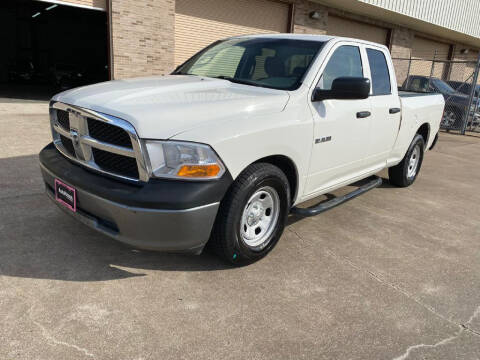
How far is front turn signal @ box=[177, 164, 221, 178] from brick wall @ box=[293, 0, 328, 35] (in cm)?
1265

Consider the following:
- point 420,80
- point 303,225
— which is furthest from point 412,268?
point 420,80

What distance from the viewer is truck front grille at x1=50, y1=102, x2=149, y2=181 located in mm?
2496

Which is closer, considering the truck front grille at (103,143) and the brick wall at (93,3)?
the truck front grille at (103,143)

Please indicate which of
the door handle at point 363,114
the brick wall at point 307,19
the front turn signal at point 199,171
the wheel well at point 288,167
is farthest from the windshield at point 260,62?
the brick wall at point 307,19

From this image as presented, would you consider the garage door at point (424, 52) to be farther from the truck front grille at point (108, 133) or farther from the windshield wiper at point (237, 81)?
the truck front grille at point (108, 133)

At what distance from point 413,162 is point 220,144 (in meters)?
4.37

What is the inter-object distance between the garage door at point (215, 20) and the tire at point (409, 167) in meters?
7.92

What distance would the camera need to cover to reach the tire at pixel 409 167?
5.58 m

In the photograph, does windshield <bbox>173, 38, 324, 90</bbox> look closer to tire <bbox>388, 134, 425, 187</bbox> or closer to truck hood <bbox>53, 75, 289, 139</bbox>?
truck hood <bbox>53, 75, 289, 139</bbox>

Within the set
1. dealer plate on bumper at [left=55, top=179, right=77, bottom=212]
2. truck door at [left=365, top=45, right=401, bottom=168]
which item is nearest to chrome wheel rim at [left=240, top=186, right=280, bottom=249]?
dealer plate on bumper at [left=55, top=179, right=77, bottom=212]

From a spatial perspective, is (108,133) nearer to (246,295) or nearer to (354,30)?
(246,295)

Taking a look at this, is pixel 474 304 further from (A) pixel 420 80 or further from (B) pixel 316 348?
(A) pixel 420 80

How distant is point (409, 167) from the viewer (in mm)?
5875

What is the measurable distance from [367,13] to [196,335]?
1700 cm
